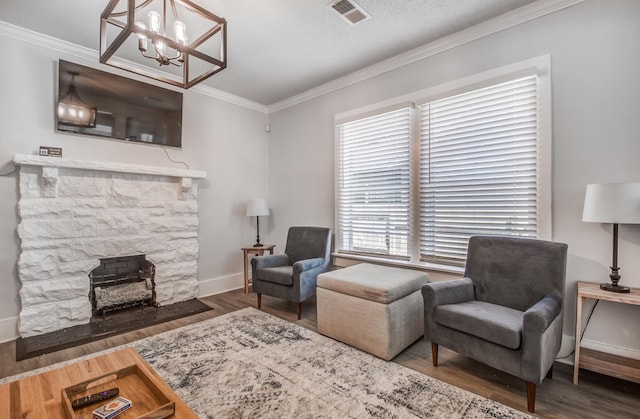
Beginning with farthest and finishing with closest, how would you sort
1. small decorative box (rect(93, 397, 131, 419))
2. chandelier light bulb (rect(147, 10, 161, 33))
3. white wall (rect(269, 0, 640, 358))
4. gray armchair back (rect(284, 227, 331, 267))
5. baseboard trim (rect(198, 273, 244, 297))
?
baseboard trim (rect(198, 273, 244, 297))
gray armchair back (rect(284, 227, 331, 267))
white wall (rect(269, 0, 640, 358))
chandelier light bulb (rect(147, 10, 161, 33))
small decorative box (rect(93, 397, 131, 419))

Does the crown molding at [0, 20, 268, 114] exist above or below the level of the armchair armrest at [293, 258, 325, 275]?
above

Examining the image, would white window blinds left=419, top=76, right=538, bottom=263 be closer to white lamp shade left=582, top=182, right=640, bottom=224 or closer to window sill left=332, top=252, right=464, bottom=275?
window sill left=332, top=252, right=464, bottom=275

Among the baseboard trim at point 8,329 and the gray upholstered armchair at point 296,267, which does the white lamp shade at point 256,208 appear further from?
the baseboard trim at point 8,329

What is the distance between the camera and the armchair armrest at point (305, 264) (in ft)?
10.4

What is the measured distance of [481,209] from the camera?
269cm

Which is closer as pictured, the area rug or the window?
the area rug

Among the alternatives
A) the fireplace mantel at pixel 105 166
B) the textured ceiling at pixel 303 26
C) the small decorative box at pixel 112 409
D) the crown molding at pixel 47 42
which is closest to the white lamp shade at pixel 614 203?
the textured ceiling at pixel 303 26

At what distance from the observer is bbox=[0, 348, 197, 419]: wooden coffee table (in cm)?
122

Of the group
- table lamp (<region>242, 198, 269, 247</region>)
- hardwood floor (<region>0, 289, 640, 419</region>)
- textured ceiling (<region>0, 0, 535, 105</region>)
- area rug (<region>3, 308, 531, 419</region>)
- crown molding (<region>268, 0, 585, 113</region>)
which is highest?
textured ceiling (<region>0, 0, 535, 105</region>)

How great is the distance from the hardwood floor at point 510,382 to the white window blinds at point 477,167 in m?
0.97

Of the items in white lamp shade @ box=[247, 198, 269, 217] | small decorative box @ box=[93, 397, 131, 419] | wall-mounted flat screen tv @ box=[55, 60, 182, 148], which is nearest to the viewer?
small decorative box @ box=[93, 397, 131, 419]

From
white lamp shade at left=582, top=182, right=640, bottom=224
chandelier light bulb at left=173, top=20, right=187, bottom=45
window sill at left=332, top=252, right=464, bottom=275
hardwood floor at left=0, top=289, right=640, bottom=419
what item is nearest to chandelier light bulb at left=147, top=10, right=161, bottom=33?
chandelier light bulb at left=173, top=20, right=187, bottom=45

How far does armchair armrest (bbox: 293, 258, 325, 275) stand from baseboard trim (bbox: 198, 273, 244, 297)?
1592 mm

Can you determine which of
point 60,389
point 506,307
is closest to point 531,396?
point 506,307
